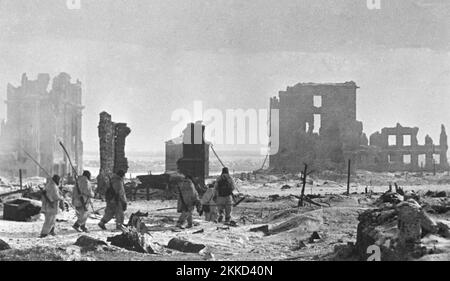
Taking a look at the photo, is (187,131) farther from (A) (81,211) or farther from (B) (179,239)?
(B) (179,239)

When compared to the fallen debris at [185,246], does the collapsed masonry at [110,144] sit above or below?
above

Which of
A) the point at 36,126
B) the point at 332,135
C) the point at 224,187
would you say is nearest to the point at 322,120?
the point at 332,135

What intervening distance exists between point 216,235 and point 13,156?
110 ft

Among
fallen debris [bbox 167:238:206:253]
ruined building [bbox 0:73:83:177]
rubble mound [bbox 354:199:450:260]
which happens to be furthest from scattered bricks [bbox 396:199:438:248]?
ruined building [bbox 0:73:83:177]

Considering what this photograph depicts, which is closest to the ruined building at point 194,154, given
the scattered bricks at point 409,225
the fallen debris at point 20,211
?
the fallen debris at point 20,211

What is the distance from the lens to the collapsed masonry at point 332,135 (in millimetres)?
46531

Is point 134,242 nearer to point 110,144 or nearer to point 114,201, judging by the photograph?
point 114,201

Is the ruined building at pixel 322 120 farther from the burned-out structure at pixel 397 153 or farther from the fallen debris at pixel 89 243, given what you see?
the fallen debris at pixel 89 243

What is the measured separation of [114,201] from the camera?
1184cm

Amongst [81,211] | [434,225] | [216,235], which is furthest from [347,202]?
[434,225]

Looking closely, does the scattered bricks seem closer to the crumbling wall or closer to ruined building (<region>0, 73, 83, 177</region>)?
the crumbling wall

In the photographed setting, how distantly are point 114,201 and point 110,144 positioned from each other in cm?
1247

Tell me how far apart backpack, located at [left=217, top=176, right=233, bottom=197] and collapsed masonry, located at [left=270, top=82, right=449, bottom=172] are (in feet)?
107
